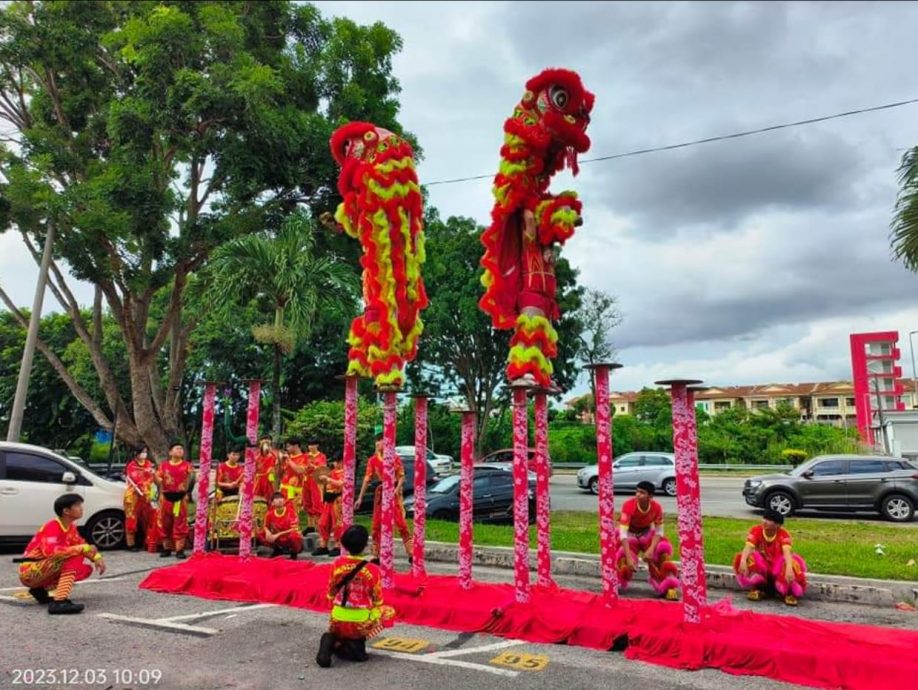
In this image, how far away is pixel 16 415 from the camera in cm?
1245

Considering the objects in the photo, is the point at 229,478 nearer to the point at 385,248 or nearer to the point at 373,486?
the point at 373,486

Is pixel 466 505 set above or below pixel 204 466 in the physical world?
below

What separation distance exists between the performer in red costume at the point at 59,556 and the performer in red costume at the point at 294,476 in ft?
11.4

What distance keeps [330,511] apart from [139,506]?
3.09 metres

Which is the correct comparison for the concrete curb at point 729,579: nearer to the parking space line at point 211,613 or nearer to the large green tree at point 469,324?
the parking space line at point 211,613

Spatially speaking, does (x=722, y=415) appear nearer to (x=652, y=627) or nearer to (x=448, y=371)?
(x=448, y=371)

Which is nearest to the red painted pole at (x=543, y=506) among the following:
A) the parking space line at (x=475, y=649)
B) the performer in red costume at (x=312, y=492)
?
the parking space line at (x=475, y=649)

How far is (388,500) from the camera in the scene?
699 cm

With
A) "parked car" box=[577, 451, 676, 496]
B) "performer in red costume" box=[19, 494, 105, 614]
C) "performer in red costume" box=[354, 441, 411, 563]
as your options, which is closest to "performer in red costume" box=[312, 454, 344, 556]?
"performer in red costume" box=[354, 441, 411, 563]

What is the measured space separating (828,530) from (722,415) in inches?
937

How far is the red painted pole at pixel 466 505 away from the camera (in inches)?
264

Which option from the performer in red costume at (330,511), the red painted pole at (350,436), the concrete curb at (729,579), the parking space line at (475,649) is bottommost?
the parking space line at (475,649)

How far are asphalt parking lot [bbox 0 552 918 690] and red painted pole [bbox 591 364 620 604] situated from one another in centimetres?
82

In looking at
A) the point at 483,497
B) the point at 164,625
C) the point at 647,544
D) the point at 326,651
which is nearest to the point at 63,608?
the point at 164,625
